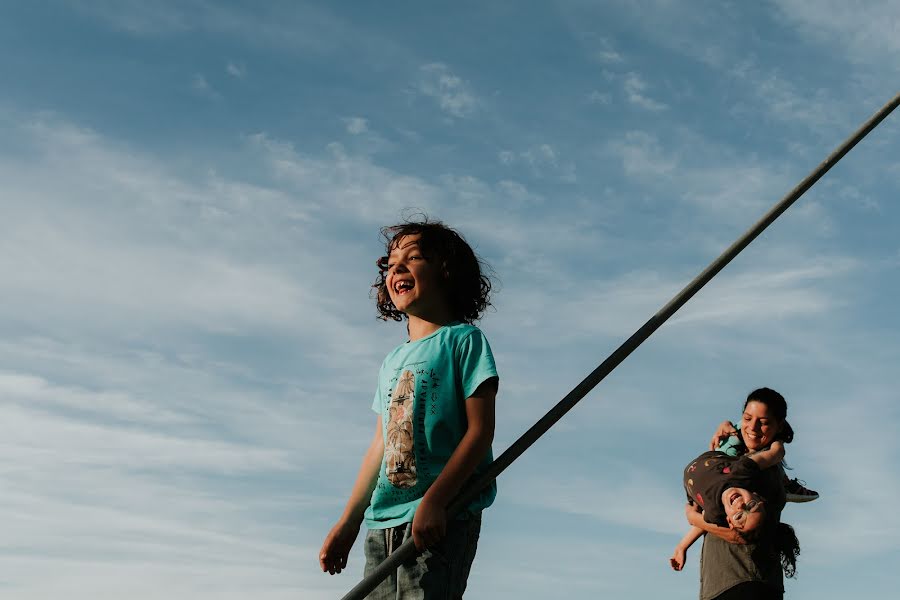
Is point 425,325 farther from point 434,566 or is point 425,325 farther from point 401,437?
point 434,566

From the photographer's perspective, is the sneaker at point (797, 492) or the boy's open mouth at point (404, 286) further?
the sneaker at point (797, 492)

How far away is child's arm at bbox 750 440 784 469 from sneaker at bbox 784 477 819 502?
0.28 metres

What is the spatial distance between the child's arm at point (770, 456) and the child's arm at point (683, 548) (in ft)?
1.79

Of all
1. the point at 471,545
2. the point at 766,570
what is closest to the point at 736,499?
the point at 766,570

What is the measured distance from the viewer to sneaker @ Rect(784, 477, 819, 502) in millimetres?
5605

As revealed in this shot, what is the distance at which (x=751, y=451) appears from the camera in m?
5.44

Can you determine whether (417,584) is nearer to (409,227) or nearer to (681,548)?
(409,227)

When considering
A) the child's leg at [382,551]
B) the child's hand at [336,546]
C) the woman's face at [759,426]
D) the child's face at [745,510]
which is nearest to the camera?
the child's leg at [382,551]

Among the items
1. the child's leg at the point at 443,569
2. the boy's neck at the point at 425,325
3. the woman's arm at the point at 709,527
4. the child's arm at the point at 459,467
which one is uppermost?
the boy's neck at the point at 425,325

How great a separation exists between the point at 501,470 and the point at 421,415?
0.46 m

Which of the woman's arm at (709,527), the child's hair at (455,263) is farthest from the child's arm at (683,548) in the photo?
the child's hair at (455,263)

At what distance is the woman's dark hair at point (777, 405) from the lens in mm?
5391

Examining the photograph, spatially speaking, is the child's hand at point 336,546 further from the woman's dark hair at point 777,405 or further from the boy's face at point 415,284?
the woman's dark hair at point 777,405

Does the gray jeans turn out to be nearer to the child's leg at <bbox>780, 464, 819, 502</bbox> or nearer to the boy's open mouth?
the boy's open mouth
